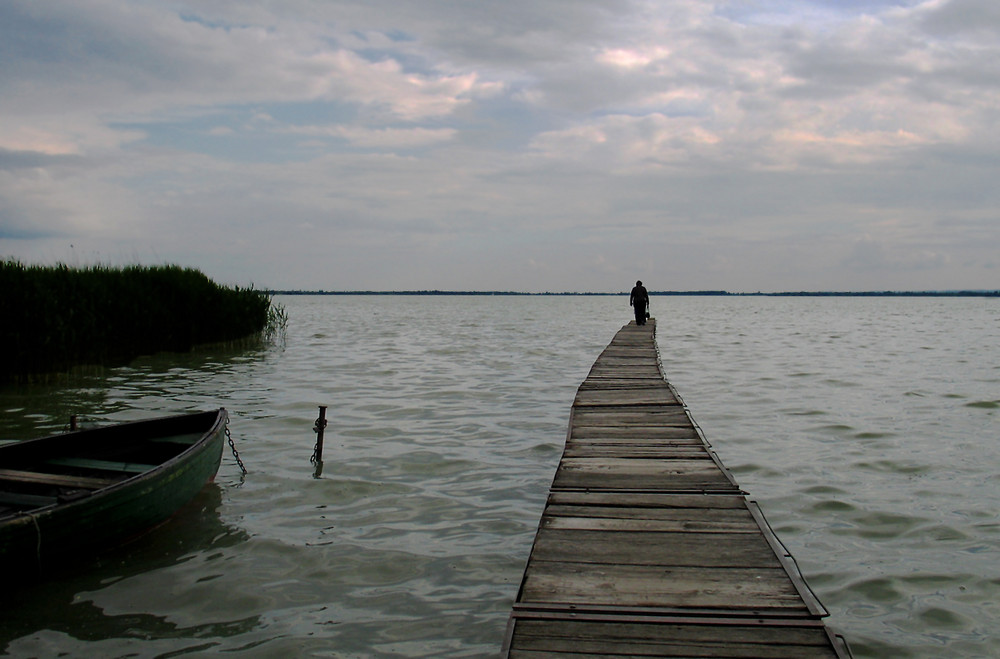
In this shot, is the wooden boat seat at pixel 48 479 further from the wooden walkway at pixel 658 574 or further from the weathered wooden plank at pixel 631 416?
the weathered wooden plank at pixel 631 416

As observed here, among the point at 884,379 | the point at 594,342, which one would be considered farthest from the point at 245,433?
the point at 594,342

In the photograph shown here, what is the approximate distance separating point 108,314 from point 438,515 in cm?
1402

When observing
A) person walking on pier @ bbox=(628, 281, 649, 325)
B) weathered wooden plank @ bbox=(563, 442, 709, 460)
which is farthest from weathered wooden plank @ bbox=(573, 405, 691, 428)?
person walking on pier @ bbox=(628, 281, 649, 325)

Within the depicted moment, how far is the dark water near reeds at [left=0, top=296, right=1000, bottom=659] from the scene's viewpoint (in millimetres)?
4508

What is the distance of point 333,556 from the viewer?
18.7ft

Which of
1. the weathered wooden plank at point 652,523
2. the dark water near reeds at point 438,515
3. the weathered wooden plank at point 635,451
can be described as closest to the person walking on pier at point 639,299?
the dark water near reeds at point 438,515

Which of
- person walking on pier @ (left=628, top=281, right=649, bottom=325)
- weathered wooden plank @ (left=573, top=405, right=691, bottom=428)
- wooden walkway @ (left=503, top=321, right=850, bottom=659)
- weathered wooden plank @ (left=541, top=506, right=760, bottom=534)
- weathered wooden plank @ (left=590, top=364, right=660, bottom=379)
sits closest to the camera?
wooden walkway @ (left=503, top=321, right=850, bottom=659)

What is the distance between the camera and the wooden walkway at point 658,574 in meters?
3.54

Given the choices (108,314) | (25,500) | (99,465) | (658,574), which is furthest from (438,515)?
(108,314)

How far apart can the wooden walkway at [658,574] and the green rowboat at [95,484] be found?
3.17m

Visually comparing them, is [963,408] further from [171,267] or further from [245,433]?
[171,267]

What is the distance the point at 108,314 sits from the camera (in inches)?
679

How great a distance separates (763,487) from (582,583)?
14.0 ft

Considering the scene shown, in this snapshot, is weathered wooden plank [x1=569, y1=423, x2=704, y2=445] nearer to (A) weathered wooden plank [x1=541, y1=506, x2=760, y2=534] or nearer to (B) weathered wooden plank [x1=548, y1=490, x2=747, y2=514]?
(B) weathered wooden plank [x1=548, y1=490, x2=747, y2=514]
